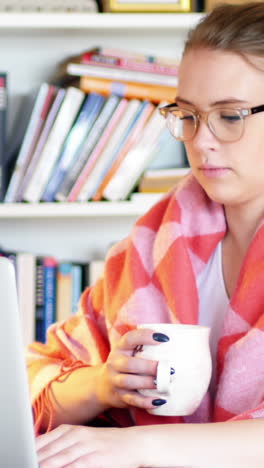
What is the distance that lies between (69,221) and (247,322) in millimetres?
1188

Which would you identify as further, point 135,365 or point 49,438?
point 135,365

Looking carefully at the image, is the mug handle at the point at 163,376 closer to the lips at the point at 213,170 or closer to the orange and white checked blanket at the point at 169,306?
the orange and white checked blanket at the point at 169,306

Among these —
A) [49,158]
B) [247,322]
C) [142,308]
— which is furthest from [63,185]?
[247,322]

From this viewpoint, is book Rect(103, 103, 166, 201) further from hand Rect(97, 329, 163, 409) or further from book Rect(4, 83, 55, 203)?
hand Rect(97, 329, 163, 409)

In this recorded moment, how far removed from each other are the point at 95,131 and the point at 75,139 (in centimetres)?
5

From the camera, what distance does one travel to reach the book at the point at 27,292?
6.95ft

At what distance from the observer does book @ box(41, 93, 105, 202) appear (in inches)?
80.6

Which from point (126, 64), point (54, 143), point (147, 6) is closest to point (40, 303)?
point (54, 143)

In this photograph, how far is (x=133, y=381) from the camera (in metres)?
1.10

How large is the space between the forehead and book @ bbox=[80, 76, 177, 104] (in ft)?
2.81

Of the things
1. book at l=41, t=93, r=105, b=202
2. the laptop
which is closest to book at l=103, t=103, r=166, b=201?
book at l=41, t=93, r=105, b=202

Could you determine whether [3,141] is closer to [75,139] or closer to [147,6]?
[75,139]

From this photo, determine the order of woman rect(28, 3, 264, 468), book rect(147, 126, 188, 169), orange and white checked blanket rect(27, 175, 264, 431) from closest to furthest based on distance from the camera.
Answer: woman rect(28, 3, 264, 468) < orange and white checked blanket rect(27, 175, 264, 431) < book rect(147, 126, 188, 169)

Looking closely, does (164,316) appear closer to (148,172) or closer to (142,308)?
(142,308)
